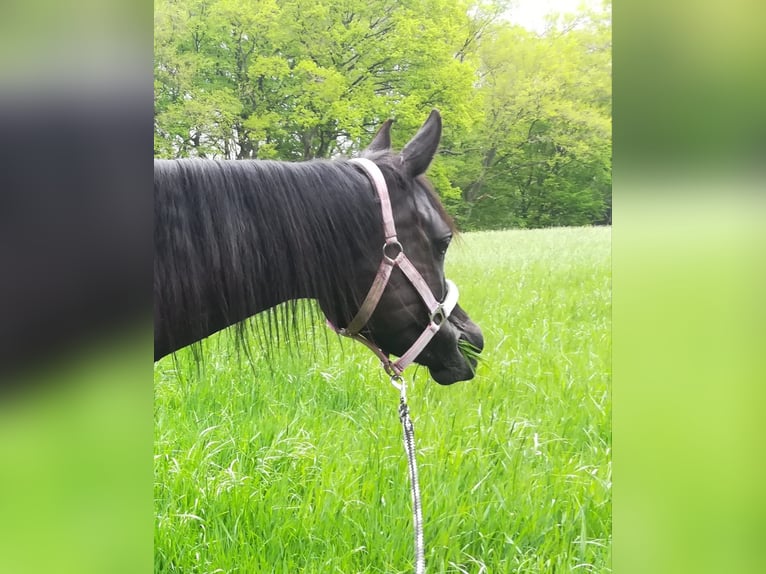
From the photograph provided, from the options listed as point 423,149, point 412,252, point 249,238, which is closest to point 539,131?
point 423,149

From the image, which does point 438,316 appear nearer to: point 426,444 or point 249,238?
point 426,444

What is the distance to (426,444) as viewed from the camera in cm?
104

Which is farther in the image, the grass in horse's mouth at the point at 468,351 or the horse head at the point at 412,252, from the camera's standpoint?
the grass in horse's mouth at the point at 468,351

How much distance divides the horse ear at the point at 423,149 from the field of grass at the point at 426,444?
0.72 feet

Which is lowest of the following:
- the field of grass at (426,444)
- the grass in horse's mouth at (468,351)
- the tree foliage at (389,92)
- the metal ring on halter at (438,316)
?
the field of grass at (426,444)

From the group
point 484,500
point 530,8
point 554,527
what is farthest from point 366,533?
point 530,8

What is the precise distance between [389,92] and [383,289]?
454 millimetres
